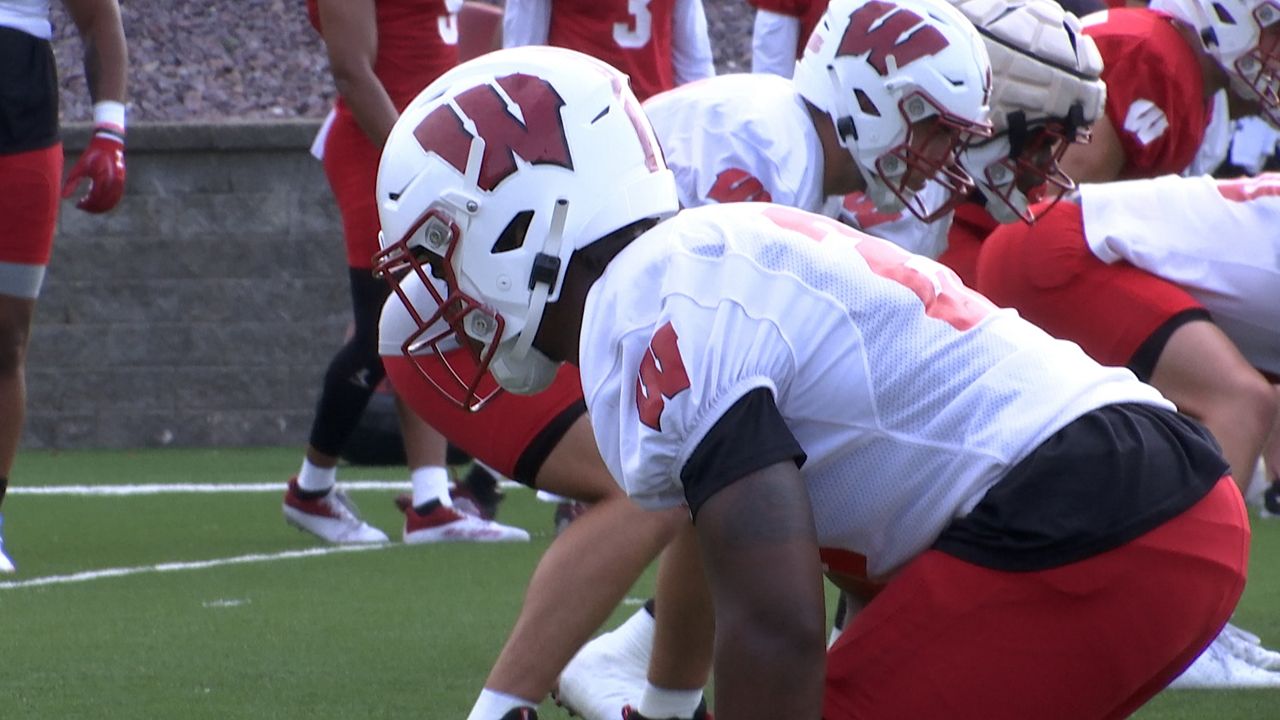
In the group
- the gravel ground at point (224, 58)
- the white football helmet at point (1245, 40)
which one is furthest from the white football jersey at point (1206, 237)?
the gravel ground at point (224, 58)

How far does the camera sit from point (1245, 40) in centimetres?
439

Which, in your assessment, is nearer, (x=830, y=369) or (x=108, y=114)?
(x=830, y=369)

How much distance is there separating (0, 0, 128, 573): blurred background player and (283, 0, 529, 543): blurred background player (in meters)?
0.72

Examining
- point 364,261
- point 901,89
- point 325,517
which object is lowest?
point 325,517

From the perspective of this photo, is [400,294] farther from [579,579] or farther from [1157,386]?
[1157,386]

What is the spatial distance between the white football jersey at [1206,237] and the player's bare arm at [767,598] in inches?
85.7

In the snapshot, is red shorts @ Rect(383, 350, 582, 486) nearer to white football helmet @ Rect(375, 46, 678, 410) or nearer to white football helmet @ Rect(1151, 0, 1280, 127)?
white football helmet @ Rect(375, 46, 678, 410)

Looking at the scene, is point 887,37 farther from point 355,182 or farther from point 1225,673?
point 355,182

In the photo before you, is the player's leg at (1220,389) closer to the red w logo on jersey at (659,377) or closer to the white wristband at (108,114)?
the red w logo on jersey at (659,377)

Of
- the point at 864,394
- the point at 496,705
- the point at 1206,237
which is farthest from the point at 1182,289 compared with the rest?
the point at 864,394

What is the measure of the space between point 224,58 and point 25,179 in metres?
6.13

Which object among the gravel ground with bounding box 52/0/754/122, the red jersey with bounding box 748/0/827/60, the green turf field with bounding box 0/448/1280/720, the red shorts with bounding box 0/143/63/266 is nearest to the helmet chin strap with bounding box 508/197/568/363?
the green turf field with bounding box 0/448/1280/720

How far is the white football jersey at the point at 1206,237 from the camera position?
13.0 ft

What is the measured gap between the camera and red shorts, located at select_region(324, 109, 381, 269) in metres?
5.98
